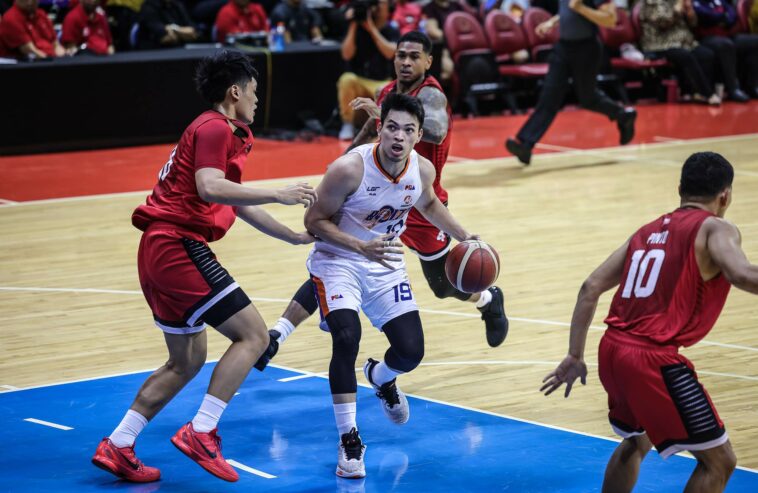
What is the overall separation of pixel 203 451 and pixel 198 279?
684mm

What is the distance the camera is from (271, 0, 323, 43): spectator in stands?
1734cm

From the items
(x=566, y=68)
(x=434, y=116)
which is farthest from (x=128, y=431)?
(x=566, y=68)

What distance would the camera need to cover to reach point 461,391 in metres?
6.68

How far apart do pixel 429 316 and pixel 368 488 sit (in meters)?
3.04

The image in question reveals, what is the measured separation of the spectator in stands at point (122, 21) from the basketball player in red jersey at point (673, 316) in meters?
13.2

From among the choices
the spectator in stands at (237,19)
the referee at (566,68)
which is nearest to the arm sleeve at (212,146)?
the referee at (566,68)

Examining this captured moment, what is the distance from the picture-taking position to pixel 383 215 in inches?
227

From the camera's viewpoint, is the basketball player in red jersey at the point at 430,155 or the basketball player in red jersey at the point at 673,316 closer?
the basketball player in red jersey at the point at 673,316

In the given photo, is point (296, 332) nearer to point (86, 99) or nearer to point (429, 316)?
point (429, 316)

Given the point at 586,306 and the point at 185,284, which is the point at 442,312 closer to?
the point at 185,284

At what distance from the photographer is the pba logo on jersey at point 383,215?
5738 mm

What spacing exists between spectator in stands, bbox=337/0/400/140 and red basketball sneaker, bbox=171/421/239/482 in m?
10.0

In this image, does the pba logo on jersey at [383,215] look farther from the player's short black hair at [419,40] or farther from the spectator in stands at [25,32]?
A: the spectator in stands at [25,32]

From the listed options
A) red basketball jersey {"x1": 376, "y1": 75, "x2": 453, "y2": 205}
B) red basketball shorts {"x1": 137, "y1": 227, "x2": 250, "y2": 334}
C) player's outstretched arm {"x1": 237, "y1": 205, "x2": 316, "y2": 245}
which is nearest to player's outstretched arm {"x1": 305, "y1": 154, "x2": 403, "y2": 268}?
player's outstretched arm {"x1": 237, "y1": 205, "x2": 316, "y2": 245}
